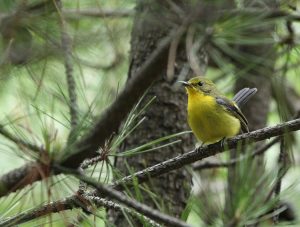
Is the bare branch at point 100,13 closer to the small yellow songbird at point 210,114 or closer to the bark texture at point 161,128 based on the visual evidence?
the bark texture at point 161,128

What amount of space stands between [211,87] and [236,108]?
0.26 m

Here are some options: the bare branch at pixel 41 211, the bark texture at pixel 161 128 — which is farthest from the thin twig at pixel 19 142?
the bark texture at pixel 161 128

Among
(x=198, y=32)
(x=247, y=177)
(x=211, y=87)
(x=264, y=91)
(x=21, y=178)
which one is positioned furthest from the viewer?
(x=264, y=91)

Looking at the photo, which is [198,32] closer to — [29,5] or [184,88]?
[29,5]

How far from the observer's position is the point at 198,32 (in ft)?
8.76

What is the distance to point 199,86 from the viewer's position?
4102mm

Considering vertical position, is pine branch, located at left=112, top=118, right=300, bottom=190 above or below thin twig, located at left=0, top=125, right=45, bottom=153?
below

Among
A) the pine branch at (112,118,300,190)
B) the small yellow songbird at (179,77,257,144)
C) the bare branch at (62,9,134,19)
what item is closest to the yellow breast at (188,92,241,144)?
the small yellow songbird at (179,77,257,144)

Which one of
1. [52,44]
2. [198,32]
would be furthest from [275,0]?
[52,44]

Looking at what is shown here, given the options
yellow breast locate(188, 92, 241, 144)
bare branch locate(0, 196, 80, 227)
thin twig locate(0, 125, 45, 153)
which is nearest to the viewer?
thin twig locate(0, 125, 45, 153)

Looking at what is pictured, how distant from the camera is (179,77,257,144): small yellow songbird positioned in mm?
3760

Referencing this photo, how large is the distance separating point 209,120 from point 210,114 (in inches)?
2.8

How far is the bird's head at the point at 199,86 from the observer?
4.01 metres

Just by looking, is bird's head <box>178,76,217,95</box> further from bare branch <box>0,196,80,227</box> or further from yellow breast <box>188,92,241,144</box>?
bare branch <box>0,196,80,227</box>
